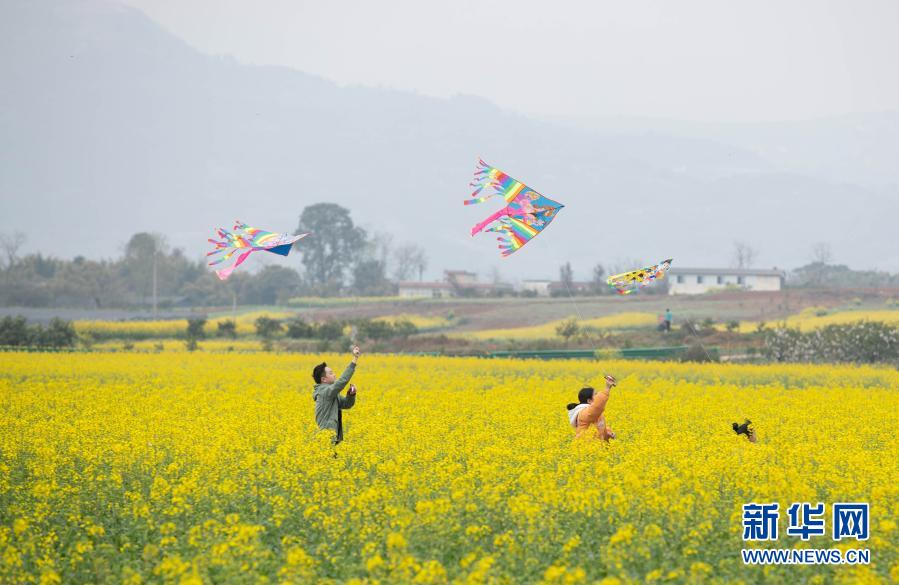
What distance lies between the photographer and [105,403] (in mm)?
18359

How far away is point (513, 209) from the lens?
46.6 feet

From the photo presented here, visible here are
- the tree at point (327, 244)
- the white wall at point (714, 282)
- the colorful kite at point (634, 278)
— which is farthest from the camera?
the tree at point (327, 244)

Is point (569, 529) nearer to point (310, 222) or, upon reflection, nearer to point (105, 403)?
point (105, 403)

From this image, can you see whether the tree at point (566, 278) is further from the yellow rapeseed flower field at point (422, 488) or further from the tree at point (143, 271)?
the tree at point (143, 271)

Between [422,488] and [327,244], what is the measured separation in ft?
445

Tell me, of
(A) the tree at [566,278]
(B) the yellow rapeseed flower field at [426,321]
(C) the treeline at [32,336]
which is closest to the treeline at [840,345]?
(A) the tree at [566,278]

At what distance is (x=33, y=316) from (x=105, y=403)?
5325 cm

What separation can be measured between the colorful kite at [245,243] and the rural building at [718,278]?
99758 mm

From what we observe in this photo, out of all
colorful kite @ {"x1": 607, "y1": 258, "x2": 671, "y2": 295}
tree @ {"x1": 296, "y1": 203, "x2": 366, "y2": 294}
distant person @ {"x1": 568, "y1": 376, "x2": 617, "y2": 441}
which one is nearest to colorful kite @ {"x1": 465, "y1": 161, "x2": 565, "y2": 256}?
colorful kite @ {"x1": 607, "y1": 258, "x2": 671, "y2": 295}

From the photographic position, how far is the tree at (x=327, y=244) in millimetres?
144000

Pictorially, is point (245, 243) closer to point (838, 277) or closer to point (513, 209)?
point (513, 209)

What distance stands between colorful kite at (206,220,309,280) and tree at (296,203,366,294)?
424ft

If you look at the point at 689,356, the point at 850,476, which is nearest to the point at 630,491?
the point at 850,476

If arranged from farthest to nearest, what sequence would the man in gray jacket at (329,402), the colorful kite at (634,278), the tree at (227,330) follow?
the tree at (227,330) → the colorful kite at (634,278) → the man in gray jacket at (329,402)
